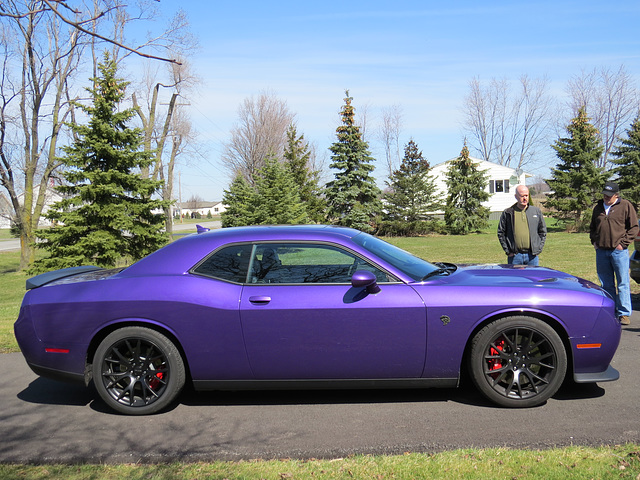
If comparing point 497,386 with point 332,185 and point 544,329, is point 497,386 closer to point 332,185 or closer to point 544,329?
point 544,329

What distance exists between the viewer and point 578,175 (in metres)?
33.6

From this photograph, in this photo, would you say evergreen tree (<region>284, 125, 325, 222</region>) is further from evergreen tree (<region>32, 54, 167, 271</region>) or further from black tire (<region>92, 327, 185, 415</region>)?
black tire (<region>92, 327, 185, 415</region>)

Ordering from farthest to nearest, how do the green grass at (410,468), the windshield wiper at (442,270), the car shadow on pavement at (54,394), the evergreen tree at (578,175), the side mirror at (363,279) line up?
the evergreen tree at (578,175) < the car shadow on pavement at (54,394) < the windshield wiper at (442,270) < the side mirror at (363,279) < the green grass at (410,468)

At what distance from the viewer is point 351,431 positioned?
3947 mm

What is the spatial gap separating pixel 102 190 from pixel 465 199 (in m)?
25.8

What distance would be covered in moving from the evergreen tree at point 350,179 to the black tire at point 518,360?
99.8 ft

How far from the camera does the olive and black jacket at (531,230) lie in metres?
7.12

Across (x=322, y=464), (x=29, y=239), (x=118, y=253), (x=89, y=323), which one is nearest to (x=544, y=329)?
(x=322, y=464)

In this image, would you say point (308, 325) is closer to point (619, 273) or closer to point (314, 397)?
point (314, 397)

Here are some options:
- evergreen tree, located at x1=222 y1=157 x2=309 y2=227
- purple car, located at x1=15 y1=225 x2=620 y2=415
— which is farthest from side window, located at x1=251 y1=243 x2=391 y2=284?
evergreen tree, located at x1=222 y1=157 x2=309 y2=227

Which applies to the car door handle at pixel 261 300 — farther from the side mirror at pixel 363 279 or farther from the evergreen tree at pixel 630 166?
the evergreen tree at pixel 630 166

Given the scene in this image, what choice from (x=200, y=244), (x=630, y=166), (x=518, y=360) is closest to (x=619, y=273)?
(x=518, y=360)

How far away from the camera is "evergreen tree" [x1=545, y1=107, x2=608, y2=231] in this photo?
33.5 meters

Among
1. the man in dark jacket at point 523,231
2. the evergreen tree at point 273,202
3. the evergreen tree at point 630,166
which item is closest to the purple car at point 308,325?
the man in dark jacket at point 523,231
